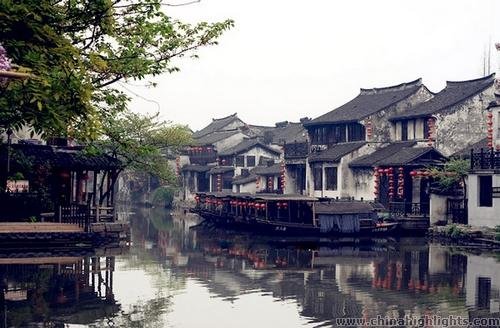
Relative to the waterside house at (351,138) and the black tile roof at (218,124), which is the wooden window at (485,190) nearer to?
the waterside house at (351,138)

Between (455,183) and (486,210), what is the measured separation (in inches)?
182

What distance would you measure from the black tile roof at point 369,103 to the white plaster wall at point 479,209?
16.3 m

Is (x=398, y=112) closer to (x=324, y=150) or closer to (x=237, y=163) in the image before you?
(x=324, y=150)

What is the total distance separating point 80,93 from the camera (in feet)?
35.1

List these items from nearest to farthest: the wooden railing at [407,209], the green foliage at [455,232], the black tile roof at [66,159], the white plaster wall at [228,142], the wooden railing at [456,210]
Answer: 1. the black tile roof at [66,159]
2. the green foliage at [455,232]
3. the wooden railing at [456,210]
4. the wooden railing at [407,209]
5. the white plaster wall at [228,142]

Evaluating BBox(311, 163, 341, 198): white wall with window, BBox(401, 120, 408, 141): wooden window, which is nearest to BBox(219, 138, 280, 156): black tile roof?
BBox(311, 163, 341, 198): white wall with window

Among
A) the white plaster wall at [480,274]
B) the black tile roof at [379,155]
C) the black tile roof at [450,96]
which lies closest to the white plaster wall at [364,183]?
the black tile roof at [379,155]

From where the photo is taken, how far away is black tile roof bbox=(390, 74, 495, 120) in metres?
47.9

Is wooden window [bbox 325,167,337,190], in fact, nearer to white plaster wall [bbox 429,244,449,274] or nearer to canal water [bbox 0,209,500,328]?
canal water [bbox 0,209,500,328]

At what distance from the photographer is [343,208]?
36.8 metres

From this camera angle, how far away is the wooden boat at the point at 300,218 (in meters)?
36.6

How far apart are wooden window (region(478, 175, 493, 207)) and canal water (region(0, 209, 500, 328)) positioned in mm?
3902

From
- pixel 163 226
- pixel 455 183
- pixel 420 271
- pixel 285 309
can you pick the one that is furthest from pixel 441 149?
pixel 285 309

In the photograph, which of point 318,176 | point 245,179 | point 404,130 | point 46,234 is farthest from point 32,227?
point 245,179
